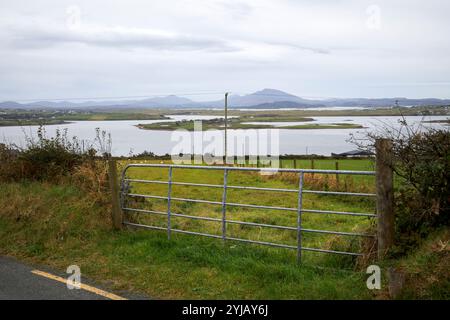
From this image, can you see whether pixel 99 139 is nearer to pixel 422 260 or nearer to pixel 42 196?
pixel 42 196

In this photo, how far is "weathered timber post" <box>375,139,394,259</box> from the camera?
6.26 m

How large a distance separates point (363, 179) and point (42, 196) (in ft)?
55.8

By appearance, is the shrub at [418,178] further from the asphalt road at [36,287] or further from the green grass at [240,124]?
the green grass at [240,124]

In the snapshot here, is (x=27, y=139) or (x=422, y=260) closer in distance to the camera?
(x=422, y=260)

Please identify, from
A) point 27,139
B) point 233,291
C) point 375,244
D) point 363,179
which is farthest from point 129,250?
point 363,179

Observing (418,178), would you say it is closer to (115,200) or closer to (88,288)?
(88,288)

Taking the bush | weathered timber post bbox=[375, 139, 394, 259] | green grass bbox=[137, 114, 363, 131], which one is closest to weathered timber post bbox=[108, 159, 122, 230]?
the bush

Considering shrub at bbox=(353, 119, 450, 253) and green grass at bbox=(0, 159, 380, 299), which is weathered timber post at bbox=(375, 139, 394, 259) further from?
green grass at bbox=(0, 159, 380, 299)

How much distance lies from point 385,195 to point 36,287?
4.95 metres

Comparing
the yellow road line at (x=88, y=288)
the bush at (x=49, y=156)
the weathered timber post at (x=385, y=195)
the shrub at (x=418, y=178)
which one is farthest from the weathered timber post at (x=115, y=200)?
the weathered timber post at (x=385, y=195)

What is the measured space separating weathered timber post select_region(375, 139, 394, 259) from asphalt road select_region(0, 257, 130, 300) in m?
3.66

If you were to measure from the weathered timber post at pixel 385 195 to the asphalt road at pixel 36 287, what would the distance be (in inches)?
144

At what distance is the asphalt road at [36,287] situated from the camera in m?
6.01

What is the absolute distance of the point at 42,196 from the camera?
34.7ft
